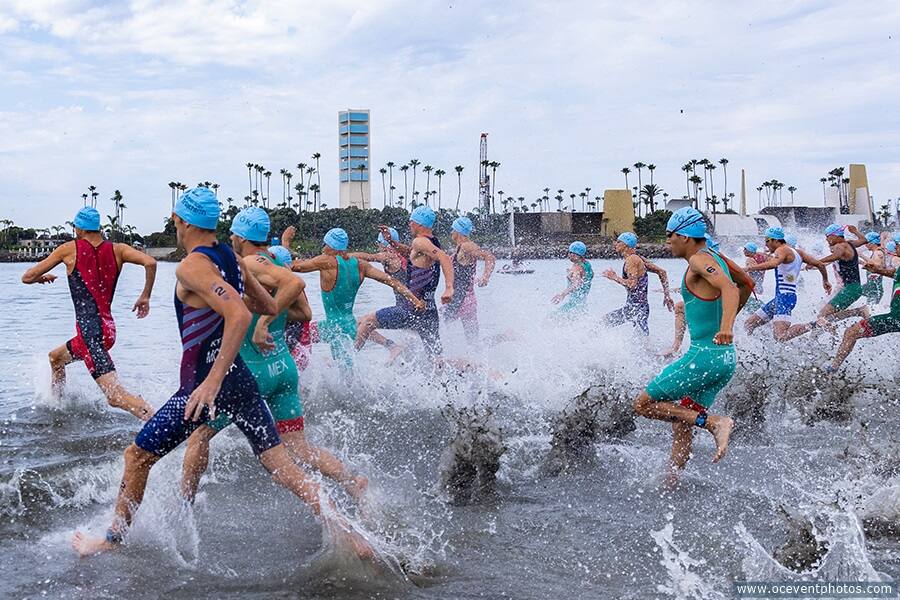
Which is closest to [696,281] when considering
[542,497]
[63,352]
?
[542,497]

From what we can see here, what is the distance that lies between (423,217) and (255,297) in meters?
5.72

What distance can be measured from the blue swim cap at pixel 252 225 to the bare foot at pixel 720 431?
3.17 m

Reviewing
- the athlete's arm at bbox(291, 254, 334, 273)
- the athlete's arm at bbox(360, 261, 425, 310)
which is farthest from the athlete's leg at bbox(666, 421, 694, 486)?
the athlete's arm at bbox(291, 254, 334, 273)

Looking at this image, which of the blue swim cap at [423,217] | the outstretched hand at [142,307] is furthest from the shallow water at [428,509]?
the blue swim cap at [423,217]

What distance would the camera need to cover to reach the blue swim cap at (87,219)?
7.64 meters

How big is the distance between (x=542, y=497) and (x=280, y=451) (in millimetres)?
2266

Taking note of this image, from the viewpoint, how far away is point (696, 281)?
6055 mm

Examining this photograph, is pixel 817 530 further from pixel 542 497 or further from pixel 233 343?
pixel 233 343

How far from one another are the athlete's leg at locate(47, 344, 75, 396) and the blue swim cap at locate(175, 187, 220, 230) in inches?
165

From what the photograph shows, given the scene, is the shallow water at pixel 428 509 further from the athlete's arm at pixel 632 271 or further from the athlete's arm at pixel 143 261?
the athlete's arm at pixel 632 271

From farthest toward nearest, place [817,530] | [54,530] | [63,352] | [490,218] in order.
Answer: [490,218] → [63,352] → [54,530] → [817,530]

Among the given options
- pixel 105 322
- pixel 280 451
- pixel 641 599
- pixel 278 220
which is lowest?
pixel 641 599

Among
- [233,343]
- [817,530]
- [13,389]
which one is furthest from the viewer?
[13,389]

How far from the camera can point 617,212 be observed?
98.2 meters
